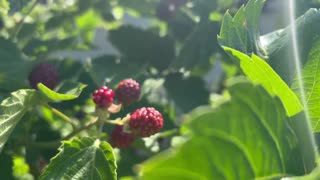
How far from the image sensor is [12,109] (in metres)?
1.05

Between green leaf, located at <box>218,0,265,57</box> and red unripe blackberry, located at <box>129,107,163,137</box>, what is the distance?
27 cm

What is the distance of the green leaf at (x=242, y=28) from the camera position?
89 centimetres

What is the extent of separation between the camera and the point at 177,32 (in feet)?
6.45

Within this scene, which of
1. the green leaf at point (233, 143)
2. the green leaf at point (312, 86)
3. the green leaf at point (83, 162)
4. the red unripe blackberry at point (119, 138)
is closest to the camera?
the green leaf at point (233, 143)

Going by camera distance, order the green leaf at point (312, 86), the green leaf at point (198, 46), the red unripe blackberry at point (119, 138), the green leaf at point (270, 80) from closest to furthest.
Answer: the green leaf at point (270, 80) → the green leaf at point (312, 86) → the red unripe blackberry at point (119, 138) → the green leaf at point (198, 46)

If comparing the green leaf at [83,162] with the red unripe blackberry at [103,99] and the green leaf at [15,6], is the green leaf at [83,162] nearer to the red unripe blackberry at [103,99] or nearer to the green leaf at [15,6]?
the red unripe blackberry at [103,99]

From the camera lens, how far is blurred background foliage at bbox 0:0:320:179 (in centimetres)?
150

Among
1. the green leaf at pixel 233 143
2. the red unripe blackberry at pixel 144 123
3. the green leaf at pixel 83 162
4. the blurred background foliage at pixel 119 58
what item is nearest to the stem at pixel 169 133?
the blurred background foliage at pixel 119 58

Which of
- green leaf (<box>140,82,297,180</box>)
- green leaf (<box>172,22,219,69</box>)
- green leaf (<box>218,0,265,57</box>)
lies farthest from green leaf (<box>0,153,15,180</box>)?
green leaf (<box>140,82,297,180</box>)

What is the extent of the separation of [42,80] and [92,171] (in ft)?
1.63

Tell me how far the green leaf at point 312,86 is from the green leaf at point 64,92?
385mm

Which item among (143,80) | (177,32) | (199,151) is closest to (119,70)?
(143,80)

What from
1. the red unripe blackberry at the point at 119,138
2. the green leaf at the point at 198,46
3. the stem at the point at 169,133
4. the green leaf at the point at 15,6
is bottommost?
the stem at the point at 169,133

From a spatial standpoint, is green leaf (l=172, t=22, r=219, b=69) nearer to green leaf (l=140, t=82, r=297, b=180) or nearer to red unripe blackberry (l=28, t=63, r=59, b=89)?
red unripe blackberry (l=28, t=63, r=59, b=89)
